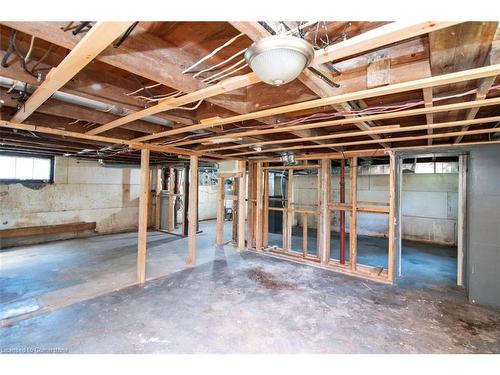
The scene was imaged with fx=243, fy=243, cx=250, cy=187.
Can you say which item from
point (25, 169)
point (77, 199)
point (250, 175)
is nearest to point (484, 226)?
point (250, 175)

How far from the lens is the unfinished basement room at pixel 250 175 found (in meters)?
1.18

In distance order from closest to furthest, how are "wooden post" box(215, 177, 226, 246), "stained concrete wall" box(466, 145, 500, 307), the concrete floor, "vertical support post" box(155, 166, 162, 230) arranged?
the concrete floor < "stained concrete wall" box(466, 145, 500, 307) < "wooden post" box(215, 177, 226, 246) < "vertical support post" box(155, 166, 162, 230)

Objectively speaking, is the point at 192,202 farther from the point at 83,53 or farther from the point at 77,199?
the point at 77,199

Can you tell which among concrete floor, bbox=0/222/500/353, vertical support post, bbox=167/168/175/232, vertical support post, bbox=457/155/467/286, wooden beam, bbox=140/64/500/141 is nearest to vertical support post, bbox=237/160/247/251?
concrete floor, bbox=0/222/500/353

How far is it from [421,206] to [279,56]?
745 centimetres

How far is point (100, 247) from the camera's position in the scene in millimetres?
5387

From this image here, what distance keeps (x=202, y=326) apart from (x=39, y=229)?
542 cm

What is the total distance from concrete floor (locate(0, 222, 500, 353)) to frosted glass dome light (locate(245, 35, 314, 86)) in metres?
2.16

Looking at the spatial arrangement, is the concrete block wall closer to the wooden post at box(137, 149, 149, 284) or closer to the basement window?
the basement window

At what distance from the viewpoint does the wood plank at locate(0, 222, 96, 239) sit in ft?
17.1

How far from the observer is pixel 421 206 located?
6656mm

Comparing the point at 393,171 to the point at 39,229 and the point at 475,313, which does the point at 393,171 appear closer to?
the point at 475,313
